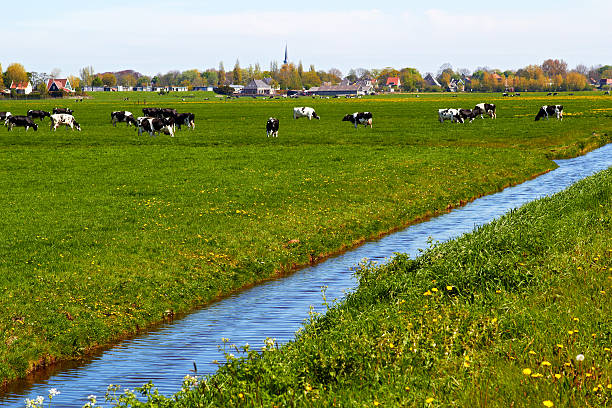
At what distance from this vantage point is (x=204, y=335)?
50.8ft

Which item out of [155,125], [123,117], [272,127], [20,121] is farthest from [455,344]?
[123,117]

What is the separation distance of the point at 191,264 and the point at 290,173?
18.3 m

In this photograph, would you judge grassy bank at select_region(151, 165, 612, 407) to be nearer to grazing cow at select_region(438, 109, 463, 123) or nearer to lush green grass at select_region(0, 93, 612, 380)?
lush green grass at select_region(0, 93, 612, 380)

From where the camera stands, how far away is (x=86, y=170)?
3900 cm

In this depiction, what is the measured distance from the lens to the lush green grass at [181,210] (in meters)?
16.6

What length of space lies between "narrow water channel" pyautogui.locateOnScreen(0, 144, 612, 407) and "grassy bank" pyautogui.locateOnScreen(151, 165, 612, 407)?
175 centimetres

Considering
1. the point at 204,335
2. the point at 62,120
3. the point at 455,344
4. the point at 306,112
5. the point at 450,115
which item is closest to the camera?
the point at 455,344

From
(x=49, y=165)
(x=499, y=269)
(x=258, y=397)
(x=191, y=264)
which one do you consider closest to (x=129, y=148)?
(x=49, y=165)

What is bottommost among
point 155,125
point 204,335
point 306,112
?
point 204,335

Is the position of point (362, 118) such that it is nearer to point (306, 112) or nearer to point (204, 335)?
Result: point (306, 112)

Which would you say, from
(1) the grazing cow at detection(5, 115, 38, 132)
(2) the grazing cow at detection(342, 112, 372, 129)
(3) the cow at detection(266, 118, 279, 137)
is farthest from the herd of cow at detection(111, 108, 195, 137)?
(2) the grazing cow at detection(342, 112, 372, 129)

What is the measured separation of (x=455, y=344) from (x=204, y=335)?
20.8 ft

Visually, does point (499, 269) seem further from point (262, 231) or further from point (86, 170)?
point (86, 170)

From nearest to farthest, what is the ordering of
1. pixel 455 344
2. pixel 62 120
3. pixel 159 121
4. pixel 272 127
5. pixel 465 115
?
pixel 455 344, pixel 159 121, pixel 272 127, pixel 62 120, pixel 465 115
